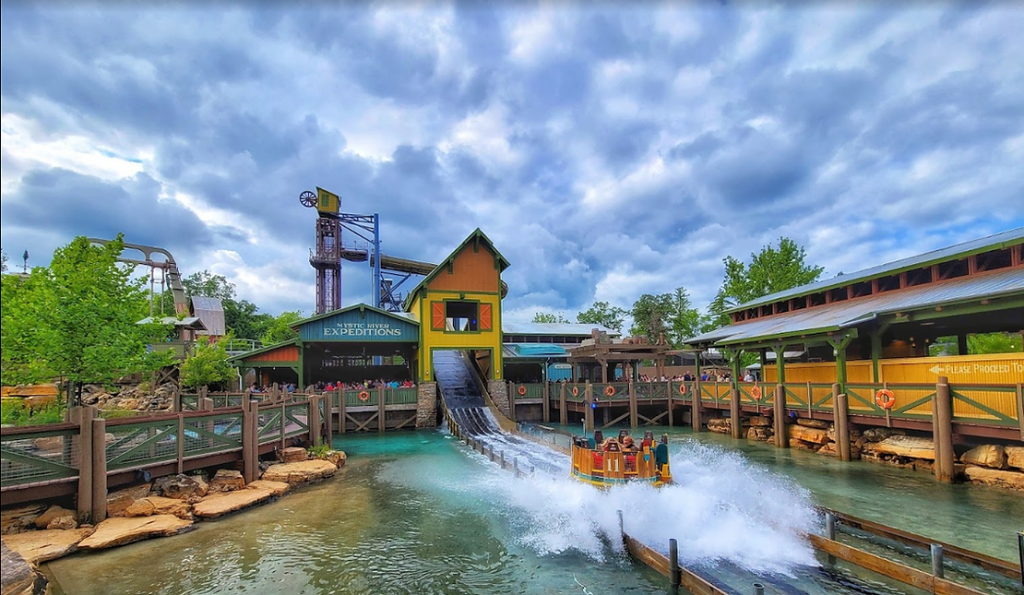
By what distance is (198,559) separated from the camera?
8664 mm

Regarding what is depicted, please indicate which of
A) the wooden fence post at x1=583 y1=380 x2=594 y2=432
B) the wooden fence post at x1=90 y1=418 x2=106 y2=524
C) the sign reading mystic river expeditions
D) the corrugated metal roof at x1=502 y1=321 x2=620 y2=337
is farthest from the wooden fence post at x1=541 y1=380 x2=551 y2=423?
the wooden fence post at x1=90 y1=418 x2=106 y2=524

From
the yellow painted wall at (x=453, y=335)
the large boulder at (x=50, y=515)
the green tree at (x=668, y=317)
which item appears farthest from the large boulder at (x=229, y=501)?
the green tree at (x=668, y=317)

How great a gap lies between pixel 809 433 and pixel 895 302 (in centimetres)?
515

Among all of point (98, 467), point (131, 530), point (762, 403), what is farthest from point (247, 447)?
point (762, 403)

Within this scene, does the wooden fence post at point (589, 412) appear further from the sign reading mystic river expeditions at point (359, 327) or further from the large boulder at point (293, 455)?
the large boulder at point (293, 455)

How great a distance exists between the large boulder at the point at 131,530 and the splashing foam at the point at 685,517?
6.62 metres

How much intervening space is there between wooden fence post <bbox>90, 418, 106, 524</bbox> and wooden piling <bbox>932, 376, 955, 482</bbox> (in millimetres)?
18382

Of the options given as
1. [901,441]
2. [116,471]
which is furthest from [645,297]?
[116,471]

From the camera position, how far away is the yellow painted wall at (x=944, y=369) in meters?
12.7

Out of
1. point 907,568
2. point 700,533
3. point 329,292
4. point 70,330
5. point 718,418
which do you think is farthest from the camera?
point 329,292

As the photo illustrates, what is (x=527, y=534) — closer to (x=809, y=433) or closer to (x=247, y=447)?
A: (x=247, y=447)

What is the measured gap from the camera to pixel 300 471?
14336mm

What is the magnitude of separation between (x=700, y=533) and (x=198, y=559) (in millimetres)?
8850

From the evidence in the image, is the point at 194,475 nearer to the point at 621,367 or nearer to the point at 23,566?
the point at 23,566
